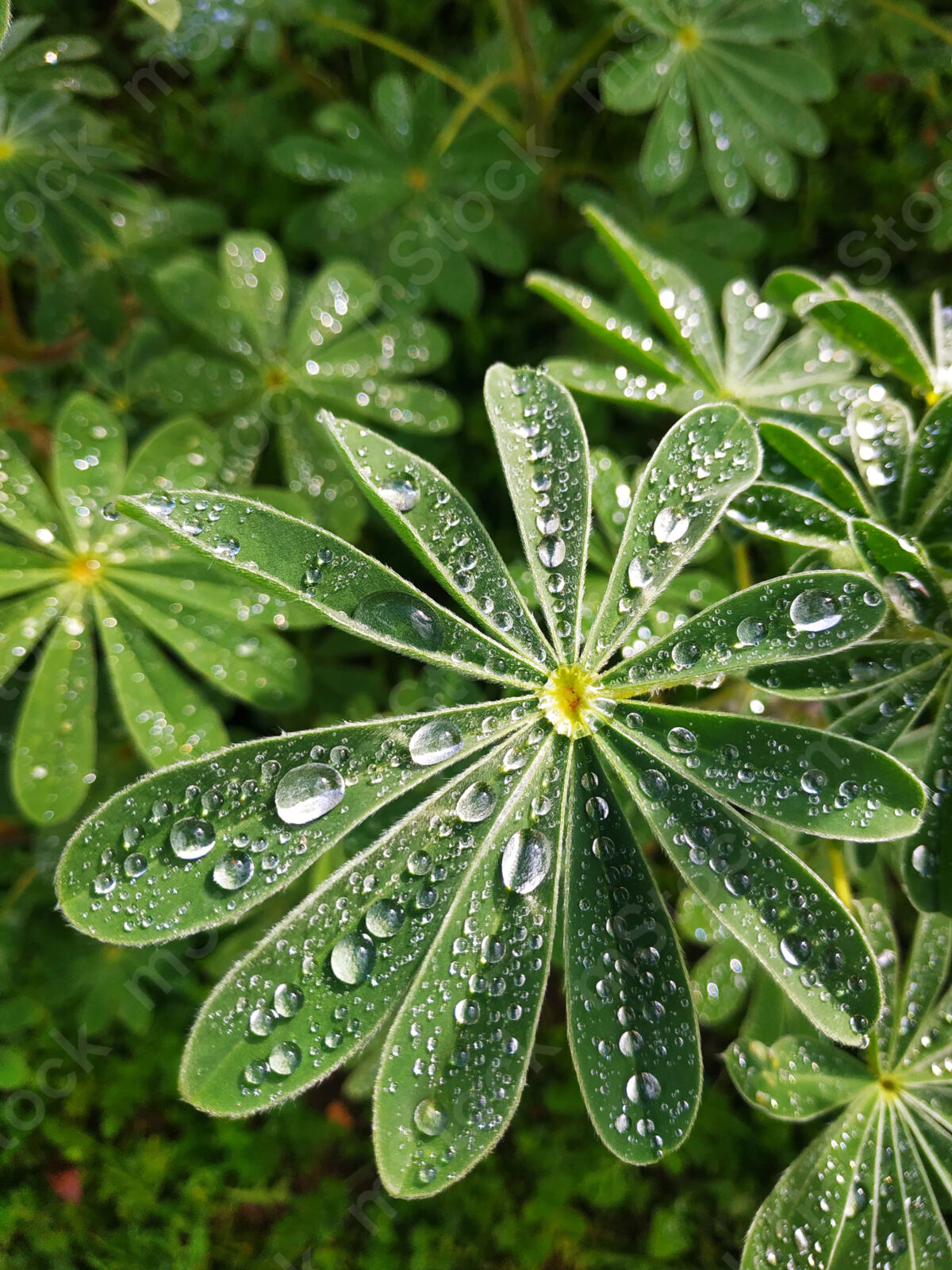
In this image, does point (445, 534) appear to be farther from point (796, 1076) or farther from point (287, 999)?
point (796, 1076)

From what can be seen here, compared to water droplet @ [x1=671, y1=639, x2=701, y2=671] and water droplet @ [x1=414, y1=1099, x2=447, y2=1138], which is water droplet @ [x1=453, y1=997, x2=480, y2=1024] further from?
water droplet @ [x1=671, y1=639, x2=701, y2=671]

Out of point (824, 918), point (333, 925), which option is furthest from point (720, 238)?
point (333, 925)

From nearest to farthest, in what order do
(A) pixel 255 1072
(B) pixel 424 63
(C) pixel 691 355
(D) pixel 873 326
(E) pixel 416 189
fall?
1. (A) pixel 255 1072
2. (D) pixel 873 326
3. (C) pixel 691 355
4. (B) pixel 424 63
5. (E) pixel 416 189

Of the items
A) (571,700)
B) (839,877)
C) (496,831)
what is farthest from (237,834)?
(839,877)

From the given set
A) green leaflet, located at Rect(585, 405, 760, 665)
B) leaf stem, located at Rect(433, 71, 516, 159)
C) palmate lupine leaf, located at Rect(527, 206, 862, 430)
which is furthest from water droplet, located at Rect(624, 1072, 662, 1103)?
leaf stem, located at Rect(433, 71, 516, 159)

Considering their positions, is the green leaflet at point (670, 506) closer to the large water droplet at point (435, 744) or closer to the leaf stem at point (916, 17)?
the large water droplet at point (435, 744)

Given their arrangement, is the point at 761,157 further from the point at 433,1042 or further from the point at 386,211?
the point at 433,1042
